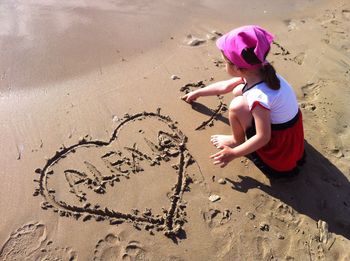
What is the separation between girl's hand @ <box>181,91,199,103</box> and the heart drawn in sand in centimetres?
32

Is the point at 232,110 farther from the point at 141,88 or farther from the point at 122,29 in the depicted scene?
the point at 122,29

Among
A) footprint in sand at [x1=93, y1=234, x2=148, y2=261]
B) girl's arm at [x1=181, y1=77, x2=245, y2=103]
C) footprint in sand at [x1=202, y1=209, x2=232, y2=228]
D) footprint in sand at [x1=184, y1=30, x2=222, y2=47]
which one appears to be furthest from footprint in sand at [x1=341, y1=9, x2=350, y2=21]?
footprint in sand at [x1=93, y1=234, x2=148, y2=261]

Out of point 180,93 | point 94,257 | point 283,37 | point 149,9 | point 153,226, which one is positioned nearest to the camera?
point 94,257

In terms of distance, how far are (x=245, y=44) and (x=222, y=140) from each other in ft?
3.01

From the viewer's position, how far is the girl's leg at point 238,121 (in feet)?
9.71

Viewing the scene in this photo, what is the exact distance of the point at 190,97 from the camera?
12.4 ft

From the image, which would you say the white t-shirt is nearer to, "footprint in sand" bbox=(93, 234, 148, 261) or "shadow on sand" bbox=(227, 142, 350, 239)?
"shadow on sand" bbox=(227, 142, 350, 239)

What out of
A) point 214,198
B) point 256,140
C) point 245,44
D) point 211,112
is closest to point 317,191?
point 256,140

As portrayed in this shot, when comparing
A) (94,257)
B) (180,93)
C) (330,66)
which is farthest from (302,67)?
(94,257)

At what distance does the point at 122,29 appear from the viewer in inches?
191

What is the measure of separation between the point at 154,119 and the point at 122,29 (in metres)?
→ 1.69

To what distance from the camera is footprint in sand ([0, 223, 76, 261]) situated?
2650mm

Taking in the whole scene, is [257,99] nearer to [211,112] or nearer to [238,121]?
[238,121]

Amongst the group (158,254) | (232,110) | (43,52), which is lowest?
(158,254)
